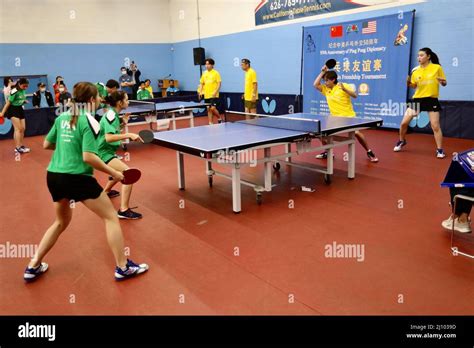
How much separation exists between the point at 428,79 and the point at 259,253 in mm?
4709

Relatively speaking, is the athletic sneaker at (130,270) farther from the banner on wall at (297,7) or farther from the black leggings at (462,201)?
the banner on wall at (297,7)

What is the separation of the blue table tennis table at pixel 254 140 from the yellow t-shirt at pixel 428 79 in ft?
5.46

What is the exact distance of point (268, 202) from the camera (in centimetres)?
517

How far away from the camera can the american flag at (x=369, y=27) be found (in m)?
9.53

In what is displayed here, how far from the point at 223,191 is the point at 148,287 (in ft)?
8.42

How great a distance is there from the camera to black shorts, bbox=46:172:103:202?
3.04 m

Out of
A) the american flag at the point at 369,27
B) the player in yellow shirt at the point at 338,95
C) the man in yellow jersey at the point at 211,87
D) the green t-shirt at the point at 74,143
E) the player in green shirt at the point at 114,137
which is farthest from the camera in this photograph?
the man in yellow jersey at the point at 211,87

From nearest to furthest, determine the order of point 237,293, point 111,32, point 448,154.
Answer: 1. point 237,293
2. point 448,154
3. point 111,32

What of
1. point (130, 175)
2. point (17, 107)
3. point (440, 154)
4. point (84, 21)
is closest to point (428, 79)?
point (440, 154)

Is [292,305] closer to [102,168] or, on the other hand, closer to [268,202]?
[102,168]

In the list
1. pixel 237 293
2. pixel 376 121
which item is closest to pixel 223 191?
pixel 376 121

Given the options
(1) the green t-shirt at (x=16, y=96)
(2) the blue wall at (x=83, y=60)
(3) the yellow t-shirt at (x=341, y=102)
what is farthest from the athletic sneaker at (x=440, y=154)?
(2) the blue wall at (x=83, y=60)

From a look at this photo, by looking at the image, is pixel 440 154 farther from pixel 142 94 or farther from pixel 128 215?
pixel 142 94
